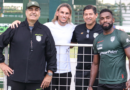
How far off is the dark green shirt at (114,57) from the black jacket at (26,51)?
0.95 meters

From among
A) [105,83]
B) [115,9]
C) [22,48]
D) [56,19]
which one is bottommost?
[105,83]

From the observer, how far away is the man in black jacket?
3051mm

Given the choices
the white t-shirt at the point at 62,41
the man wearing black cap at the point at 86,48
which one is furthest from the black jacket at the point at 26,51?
the man wearing black cap at the point at 86,48

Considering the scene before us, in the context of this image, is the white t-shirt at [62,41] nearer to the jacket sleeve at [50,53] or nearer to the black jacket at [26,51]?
the jacket sleeve at [50,53]

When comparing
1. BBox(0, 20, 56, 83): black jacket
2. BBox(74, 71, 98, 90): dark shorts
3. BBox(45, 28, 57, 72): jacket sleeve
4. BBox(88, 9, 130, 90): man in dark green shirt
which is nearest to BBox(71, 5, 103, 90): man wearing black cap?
BBox(74, 71, 98, 90): dark shorts

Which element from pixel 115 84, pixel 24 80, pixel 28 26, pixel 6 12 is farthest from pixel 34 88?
pixel 6 12

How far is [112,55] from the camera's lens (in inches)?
118

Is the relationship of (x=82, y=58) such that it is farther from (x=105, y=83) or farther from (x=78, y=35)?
(x=105, y=83)

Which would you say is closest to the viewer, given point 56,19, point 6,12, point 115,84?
point 115,84

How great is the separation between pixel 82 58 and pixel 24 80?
124 centimetres

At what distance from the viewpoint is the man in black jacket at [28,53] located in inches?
120

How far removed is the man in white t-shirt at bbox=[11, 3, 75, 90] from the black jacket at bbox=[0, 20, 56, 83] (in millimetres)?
509

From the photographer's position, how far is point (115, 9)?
7.91 metres

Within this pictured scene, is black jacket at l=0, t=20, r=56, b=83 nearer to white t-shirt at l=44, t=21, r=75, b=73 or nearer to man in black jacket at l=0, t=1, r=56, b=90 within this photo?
man in black jacket at l=0, t=1, r=56, b=90
